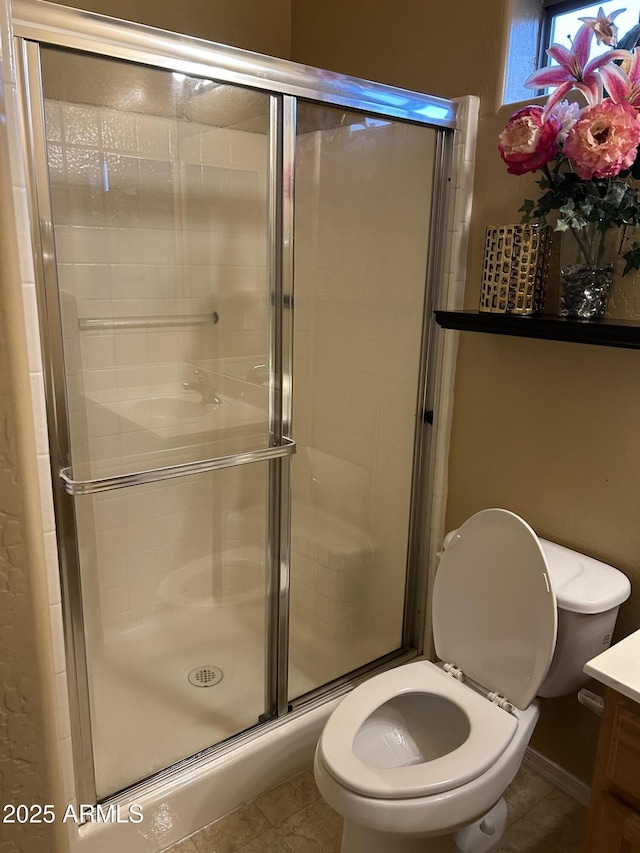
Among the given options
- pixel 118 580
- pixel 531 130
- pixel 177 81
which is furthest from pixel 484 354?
pixel 118 580

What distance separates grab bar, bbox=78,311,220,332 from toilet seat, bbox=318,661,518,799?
1211 mm

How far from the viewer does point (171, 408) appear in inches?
82.0

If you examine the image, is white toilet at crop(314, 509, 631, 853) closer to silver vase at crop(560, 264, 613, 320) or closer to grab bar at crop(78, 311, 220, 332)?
silver vase at crop(560, 264, 613, 320)

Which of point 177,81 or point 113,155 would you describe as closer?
point 177,81

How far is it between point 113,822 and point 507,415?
1474 millimetres

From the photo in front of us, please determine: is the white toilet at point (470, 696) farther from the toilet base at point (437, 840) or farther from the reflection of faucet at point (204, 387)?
the reflection of faucet at point (204, 387)

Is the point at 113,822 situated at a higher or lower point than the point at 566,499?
lower

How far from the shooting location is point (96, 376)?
6.66 ft

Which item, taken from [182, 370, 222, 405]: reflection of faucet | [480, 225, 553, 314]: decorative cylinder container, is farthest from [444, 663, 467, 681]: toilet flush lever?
[182, 370, 222, 405]: reflection of faucet

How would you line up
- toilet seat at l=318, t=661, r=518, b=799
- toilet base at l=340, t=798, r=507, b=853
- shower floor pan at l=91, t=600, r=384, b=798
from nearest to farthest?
toilet seat at l=318, t=661, r=518, b=799, toilet base at l=340, t=798, r=507, b=853, shower floor pan at l=91, t=600, r=384, b=798

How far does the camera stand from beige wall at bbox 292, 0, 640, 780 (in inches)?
62.9

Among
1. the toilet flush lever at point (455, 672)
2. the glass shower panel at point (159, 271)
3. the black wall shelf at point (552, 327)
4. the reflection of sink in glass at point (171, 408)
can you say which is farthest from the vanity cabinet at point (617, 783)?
the reflection of sink in glass at point (171, 408)

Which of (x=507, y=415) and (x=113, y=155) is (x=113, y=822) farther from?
(x=113, y=155)

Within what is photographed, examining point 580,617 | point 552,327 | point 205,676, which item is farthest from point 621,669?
point 205,676
